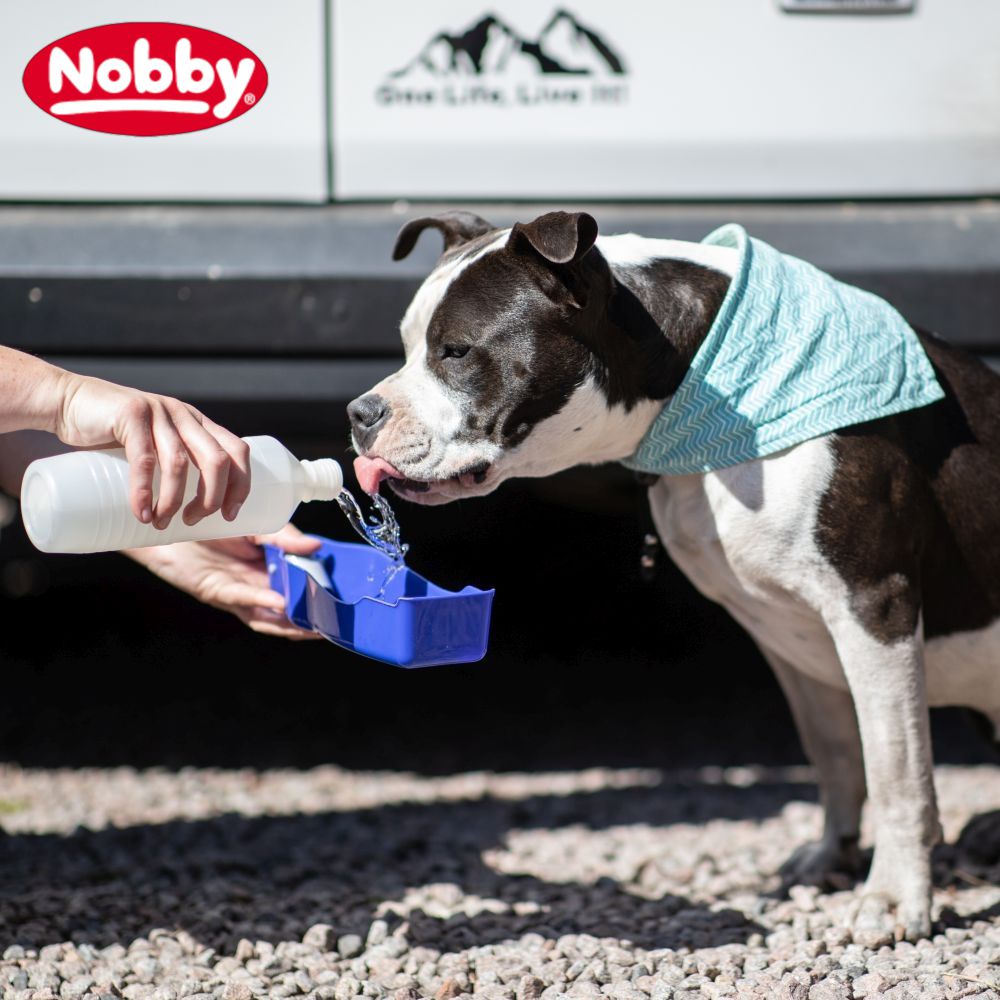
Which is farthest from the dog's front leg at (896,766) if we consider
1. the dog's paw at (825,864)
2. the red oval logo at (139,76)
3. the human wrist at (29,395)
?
the red oval logo at (139,76)

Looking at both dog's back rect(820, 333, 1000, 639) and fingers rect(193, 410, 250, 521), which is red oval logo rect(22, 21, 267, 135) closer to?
fingers rect(193, 410, 250, 521)

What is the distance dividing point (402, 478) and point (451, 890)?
96cm

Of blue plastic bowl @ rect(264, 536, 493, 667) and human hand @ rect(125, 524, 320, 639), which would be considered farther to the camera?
human hand @ rect(125, 524, 320, 639)

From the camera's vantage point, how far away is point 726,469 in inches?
106

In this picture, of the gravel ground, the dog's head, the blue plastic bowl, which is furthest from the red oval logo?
the gravel ground

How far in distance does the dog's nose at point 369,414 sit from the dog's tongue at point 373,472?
4cm

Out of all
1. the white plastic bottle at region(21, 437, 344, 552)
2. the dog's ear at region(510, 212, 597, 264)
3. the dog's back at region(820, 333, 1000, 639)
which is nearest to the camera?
the white plastic bottle at region(21, 437, 344, 552)

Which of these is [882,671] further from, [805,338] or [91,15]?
[91,15]

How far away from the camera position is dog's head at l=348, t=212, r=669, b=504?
258 centimetres

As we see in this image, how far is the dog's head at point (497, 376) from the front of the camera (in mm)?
2576

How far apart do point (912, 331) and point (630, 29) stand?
893 mm

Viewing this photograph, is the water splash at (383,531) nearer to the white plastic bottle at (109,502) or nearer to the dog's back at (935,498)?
the white plastic bottle at (109,502)

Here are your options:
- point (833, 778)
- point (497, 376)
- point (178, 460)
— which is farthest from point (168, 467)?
point (833, 778)

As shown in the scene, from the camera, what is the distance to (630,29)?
305 centimetres
